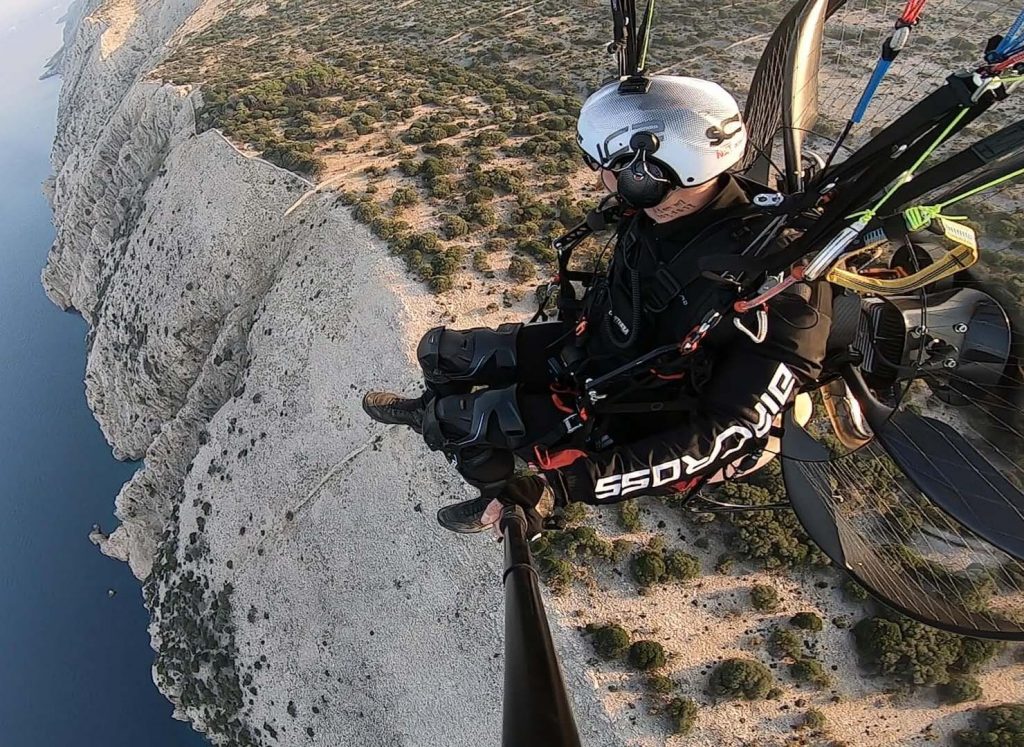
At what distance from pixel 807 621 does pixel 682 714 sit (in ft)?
15.8

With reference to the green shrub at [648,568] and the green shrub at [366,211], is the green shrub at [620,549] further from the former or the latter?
the green shrub at [366,211]

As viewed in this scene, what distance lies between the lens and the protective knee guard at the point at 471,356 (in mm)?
8570

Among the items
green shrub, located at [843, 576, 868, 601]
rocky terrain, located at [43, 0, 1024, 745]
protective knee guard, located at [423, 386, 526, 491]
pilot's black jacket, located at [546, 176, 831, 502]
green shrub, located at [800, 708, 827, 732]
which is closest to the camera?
pilot's black jacket, located at [546, 176, 831, 502]

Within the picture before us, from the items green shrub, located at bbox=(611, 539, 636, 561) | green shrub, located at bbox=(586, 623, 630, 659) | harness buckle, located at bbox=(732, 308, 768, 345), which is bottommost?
green shrub, located at bbox=(586, 623, 630, 659)

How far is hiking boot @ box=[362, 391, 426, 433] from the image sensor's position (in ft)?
35.2

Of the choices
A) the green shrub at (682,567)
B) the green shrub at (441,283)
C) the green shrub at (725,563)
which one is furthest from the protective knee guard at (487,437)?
the green shrub at (441,283)

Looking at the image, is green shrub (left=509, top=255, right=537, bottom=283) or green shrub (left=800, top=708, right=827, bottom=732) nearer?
green shrub (left=800, top=708, right=827, bottom=732)

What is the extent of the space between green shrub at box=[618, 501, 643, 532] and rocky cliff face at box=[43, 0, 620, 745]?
4327 mm

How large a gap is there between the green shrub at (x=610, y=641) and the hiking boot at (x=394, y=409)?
11114 mm

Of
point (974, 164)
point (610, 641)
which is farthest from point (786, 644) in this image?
point (974, 164)

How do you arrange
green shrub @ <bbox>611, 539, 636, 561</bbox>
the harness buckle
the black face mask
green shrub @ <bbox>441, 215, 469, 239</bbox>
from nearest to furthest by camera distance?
1. the harness buckle
2. the black face mask
3. green shrub @ <bbox>611, 539, 636, 561</bbox>
4. green shrub @ <bbox>441, 215, 469, 239</bbox>

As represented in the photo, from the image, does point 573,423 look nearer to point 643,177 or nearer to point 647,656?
point 643,177

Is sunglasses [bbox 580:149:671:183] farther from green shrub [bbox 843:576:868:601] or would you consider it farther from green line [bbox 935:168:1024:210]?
green shrub [bbox 843:576:868:601]

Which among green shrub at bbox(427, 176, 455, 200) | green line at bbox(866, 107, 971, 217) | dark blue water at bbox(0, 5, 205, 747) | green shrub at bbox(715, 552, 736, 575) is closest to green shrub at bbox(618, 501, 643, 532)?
green shrub at bbox(715, 552, 736, 575)
